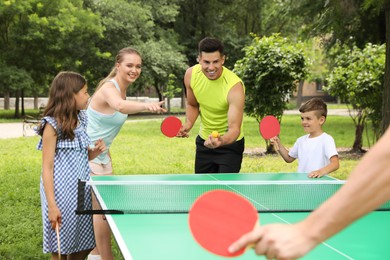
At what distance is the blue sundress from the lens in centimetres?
406

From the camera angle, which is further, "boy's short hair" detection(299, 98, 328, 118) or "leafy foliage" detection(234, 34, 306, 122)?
"leafy foliage" detection(234, 34, 306, 122)

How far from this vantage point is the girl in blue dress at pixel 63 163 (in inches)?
157

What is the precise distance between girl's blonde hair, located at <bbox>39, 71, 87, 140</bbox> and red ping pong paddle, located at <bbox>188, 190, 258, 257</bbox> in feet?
8.81

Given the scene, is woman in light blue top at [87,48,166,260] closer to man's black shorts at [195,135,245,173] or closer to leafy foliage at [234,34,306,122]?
man's black shorts at [195,135,245,173]

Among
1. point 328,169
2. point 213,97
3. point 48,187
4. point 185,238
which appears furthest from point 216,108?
point 185,238

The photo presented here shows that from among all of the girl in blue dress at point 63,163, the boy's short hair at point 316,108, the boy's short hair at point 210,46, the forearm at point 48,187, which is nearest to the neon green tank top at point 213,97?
the boy's short hair at point 210,46

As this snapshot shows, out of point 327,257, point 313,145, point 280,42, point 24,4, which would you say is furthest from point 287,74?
point 24,4

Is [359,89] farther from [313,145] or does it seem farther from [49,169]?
[49,169]

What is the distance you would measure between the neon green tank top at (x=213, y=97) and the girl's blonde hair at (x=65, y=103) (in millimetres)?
1635

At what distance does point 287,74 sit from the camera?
13.1 m

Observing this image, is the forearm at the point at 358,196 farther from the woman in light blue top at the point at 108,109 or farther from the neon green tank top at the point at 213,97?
the neon green tank top at the point at 213,97

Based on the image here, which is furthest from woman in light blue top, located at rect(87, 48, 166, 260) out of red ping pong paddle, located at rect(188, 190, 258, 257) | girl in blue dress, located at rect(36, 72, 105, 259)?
red ping pong paddle, located at rect(188, 190, 258, 257)

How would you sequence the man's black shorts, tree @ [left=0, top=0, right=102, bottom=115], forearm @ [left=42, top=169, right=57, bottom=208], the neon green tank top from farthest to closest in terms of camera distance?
tree @ [left=0, top=0, right=102, bottom=115]
the man's black shorts
the neon green tank top
forearm @ [left=42, top=169, right=57, bottom=208]

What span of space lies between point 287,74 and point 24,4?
17.3m
